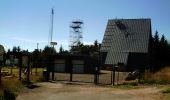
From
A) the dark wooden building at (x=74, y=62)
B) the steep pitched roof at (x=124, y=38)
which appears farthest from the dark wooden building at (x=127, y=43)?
the dark wooden building at (x=74, y=62)

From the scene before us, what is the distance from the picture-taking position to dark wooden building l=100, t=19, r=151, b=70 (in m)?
62.5

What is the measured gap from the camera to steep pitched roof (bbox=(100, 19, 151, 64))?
207ft

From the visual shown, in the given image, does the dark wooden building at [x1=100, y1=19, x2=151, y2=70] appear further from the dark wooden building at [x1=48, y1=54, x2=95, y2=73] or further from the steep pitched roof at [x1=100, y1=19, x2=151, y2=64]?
the dark wooden building at [x1=48, y1=54, x2=95, y2=73]

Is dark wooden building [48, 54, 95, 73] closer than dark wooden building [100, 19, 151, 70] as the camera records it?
Yes

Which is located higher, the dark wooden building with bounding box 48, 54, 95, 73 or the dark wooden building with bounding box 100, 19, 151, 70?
the dark wooden building with bounding box 100, 19, 151, 70

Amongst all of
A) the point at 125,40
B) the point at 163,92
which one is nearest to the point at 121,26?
the point at 125,40

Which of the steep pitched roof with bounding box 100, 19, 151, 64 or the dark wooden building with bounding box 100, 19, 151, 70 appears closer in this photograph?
the dark wooden building with bounding box 100, 19, 151, 70

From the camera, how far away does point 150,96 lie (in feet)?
63.1

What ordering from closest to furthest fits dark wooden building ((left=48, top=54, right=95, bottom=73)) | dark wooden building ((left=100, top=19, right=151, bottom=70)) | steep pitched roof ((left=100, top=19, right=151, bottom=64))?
dark wooden building ((left=48, top=54, right=95, bottom=73)) → dark wooden building ((left=100, top=19, right=151, bottom=70)) → steep pitched roof ((left=100, top=19, right=151, bottom=64))

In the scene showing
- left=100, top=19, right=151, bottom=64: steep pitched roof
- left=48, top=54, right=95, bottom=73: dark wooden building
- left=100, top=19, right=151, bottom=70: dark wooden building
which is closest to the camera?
left=48, top=54, right=95, bottom=73: dark wooden building

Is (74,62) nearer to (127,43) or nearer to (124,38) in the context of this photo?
(127,43)

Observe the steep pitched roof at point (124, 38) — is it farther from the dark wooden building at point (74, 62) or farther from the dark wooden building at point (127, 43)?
the dark wooden building at point (74, 62)

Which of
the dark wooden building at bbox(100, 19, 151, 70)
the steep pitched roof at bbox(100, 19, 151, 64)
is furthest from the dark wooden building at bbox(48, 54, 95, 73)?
the steep pitched roof at bbox(100, 19, 151, 64)

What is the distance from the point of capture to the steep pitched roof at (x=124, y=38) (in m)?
63.0
